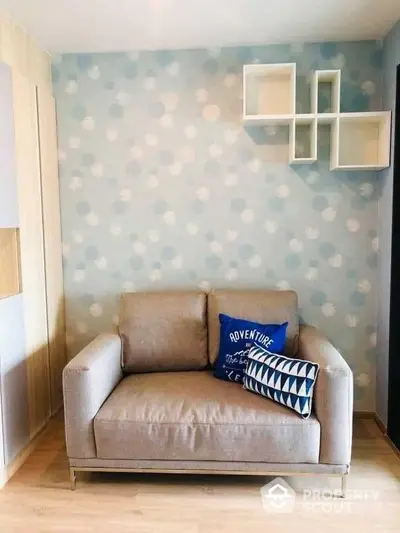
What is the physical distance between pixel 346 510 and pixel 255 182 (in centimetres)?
189

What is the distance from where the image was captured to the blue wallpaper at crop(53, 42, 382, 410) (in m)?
2.94

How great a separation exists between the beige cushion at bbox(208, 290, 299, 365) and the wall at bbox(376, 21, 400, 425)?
0.56 metres

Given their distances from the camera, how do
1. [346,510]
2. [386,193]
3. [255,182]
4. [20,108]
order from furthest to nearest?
1. [255,182]
2. [386,193]
3. [20,108]
4. [346,510]

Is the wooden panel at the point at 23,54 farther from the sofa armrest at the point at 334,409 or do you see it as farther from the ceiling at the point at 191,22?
the sofa armrest at the point at 334,409

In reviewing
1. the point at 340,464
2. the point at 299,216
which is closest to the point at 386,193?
the point at 299,216

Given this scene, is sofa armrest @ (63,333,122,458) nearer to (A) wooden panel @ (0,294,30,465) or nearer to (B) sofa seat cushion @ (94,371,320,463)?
(B) sofa seat cushion @ (94,371,320,463)

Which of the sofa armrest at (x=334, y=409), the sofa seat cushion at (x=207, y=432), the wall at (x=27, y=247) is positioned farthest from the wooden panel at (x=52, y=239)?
the sofa armrest at (x=334, y=409)

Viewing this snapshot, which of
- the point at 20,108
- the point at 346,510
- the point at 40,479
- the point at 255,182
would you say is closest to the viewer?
the point at 346,510

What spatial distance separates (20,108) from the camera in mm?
2562

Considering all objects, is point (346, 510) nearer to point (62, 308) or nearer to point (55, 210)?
point (62, 308)

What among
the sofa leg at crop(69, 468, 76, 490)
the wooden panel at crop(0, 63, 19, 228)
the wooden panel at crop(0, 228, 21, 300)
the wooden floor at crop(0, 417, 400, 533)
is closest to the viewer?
the wooden floor at crop(0, 417, 400, 533)

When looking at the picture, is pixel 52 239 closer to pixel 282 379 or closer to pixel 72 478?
pixel 72 478

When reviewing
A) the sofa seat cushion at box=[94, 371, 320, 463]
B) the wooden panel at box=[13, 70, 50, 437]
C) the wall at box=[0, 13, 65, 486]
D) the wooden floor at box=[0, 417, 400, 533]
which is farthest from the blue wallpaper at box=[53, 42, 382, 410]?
the sofa seat cushion at box=[94, 371, 320, 463]

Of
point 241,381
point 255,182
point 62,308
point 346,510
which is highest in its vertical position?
point 255,182
